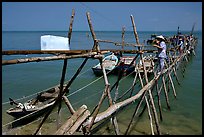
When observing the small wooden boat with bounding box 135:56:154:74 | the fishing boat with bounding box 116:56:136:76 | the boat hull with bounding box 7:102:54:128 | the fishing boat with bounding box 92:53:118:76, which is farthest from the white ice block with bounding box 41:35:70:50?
the fishing boat with bounding box 92:53:118:76

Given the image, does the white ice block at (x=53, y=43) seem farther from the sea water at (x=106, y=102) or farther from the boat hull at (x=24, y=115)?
the boat hull at (x=24, y=115)

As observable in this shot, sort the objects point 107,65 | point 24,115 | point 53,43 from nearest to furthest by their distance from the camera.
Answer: point 53,43, point 24,115, point 107,65

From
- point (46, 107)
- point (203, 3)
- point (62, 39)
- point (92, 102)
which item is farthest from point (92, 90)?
point (62, 39)

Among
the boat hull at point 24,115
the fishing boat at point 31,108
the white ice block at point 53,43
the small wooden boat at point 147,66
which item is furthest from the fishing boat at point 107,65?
the white ice block at point 53,43

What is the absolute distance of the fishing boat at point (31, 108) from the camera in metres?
10.2

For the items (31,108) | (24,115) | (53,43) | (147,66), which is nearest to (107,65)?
(147,66)

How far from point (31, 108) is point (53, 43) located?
644 centimetres

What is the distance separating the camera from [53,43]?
5297 mm

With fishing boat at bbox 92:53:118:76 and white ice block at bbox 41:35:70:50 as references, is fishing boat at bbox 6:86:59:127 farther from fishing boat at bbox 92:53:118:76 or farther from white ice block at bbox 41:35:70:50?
fishing boat at bbox 92:53:118:76

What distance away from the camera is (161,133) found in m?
9.30

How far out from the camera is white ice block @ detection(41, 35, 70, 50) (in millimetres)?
5148

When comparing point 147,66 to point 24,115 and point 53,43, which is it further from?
point 53,43

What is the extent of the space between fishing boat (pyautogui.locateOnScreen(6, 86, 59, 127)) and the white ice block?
400cm

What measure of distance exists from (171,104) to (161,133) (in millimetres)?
→ 4262
